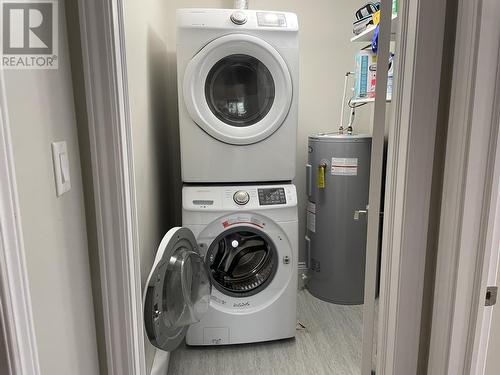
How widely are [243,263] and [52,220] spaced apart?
1436 millimetres

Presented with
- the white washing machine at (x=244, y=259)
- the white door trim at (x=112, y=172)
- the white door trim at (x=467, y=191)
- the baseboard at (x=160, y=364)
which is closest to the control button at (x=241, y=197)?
the white washing machine at (x=244, y=259)

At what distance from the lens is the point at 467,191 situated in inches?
34.3

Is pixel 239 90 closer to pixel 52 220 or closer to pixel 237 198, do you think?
pixel 237 198

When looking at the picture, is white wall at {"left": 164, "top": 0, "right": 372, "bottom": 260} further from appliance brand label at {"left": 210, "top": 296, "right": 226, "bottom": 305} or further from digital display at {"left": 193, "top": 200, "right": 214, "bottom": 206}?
appliance brand label at {"left": 210, "top": 296, "right": 226, "bottom": 305}

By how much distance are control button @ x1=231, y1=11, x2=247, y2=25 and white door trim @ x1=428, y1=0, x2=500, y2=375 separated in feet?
3.69

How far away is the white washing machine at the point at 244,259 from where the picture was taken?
1.85 m

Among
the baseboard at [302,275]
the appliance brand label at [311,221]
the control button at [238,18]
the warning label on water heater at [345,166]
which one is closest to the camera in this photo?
the control button at [238,18]

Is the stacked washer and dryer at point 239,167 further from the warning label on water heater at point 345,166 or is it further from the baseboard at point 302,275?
the baseboard at point 302,275

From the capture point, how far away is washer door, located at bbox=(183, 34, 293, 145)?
1768 mm

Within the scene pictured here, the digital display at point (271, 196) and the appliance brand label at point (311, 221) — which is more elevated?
the digital display at point (271, 196)

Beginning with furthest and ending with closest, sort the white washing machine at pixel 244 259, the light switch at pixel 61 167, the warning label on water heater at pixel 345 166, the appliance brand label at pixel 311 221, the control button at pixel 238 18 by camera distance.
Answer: the appliance brand label at pixel 311 221
the warning label on water heater at pixel 345 166
the white washing machine at pixel 244 259
the control button at pixel 238 18
the light switch at pixel 61 167

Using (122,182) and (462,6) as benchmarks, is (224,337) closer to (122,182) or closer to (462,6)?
(122,182)

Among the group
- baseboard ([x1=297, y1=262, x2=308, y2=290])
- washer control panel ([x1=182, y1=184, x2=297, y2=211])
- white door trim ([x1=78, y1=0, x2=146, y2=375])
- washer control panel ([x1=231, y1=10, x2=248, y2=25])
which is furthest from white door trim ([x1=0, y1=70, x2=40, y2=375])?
baseboard ([x1=297, y1=262, x2=308, y2=290])

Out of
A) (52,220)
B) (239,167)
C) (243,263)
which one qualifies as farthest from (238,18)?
(52,220)
